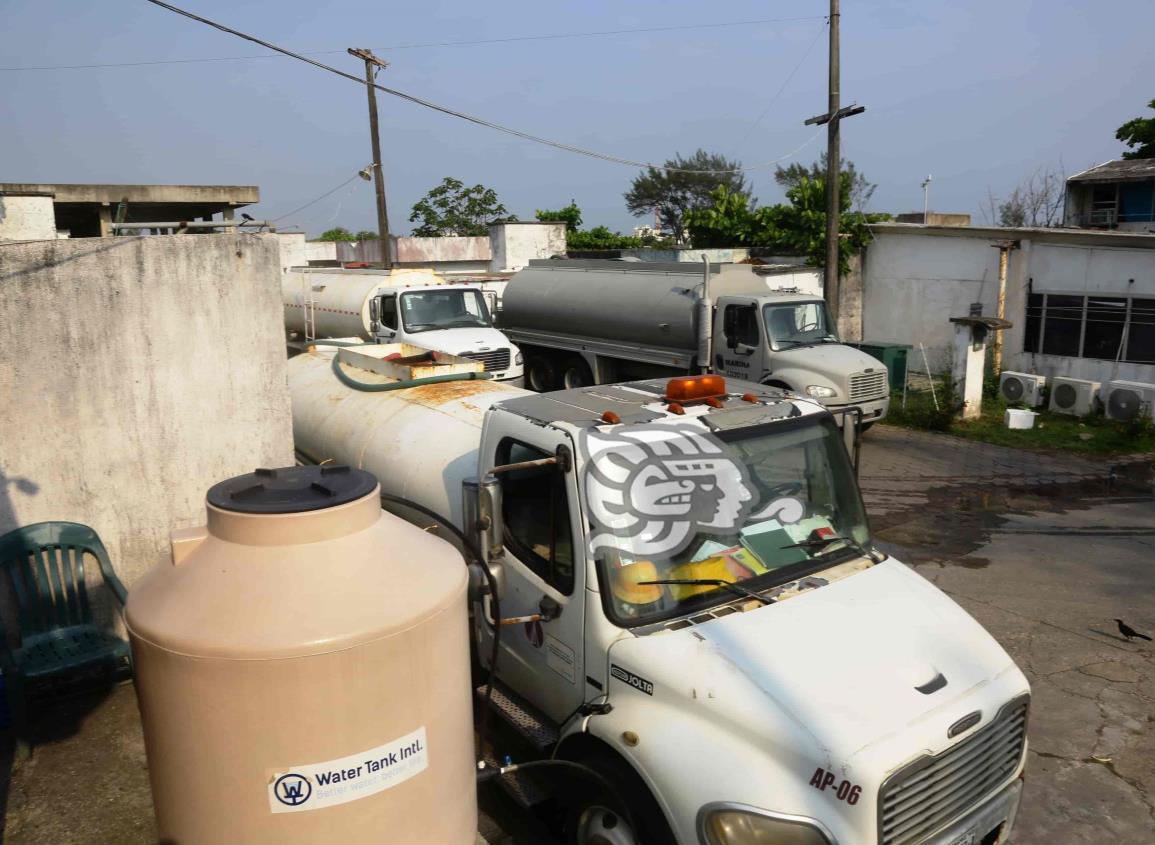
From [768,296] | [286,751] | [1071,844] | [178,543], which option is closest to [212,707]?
[286,751]

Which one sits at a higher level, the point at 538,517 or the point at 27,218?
the point at 27,218

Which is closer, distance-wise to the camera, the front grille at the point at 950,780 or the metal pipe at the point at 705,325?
the front grille at the point at 950,780

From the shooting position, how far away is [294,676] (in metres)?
2.69

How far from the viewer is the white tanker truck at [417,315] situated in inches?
581

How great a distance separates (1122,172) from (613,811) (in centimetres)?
2958

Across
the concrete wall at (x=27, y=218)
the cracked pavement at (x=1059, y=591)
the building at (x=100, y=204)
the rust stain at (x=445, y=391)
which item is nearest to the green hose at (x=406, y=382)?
the rust stain at (x=445, y=391)

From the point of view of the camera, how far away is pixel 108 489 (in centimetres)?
578

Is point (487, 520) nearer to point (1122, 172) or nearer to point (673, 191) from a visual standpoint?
point (1122, 172)

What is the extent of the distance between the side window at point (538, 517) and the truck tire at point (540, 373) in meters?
13.6

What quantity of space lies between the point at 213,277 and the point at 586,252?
23.7m

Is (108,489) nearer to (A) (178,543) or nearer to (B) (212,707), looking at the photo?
(A) (178,543)

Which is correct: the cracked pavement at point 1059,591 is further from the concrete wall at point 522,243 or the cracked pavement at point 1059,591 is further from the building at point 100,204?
the concrete wall at point 522,243

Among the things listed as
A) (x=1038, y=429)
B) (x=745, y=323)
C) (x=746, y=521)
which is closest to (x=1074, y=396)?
(x=1038, y=429)

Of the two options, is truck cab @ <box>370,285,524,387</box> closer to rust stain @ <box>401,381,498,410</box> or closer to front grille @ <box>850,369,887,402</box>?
front grille @ <box>850,369,887,402</box>
